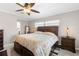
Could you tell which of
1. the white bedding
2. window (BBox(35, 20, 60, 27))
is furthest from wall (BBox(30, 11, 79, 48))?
the white bedding

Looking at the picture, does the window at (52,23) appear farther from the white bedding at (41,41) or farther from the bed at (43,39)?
the white bedding at (41,41)

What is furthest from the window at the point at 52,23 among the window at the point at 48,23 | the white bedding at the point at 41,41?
the white bedding at the point at 41,41

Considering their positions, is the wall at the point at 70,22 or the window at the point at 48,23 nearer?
the wall at the point at 70,22

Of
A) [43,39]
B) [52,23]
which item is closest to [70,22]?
[52,23]

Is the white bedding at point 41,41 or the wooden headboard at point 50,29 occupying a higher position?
the wooden headboard at point 50,29

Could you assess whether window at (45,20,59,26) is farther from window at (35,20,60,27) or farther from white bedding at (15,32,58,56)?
white bedding at (15,32,58,56)

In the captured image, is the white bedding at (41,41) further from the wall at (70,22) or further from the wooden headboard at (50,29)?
the wall at (70,22)

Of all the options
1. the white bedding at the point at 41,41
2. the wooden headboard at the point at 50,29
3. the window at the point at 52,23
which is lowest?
the white bedding at the point at 41,41

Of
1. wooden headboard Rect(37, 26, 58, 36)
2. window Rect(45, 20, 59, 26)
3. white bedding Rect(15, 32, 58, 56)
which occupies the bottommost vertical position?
white bedding Rect(15, 32, 58, 56)

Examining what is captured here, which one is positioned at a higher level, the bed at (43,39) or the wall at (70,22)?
the wall at (70,22)

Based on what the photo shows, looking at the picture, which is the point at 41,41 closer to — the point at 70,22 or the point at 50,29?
the point at 50,29

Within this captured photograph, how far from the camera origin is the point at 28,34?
1275 millimetres

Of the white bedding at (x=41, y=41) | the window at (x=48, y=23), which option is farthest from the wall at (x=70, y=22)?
the white bedding at (x=41, y=41)

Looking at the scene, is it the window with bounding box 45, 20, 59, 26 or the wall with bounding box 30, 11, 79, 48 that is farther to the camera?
the window with bounding box 45, 20, 59, 26
